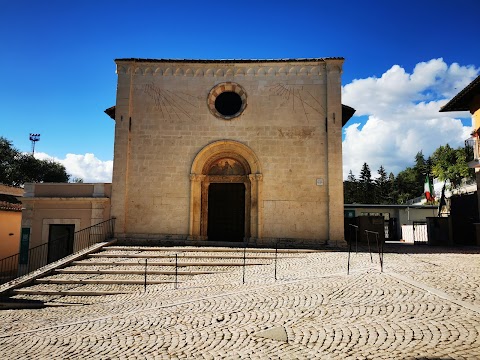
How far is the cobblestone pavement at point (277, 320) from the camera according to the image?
4652 millimetres

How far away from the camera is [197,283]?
955 centimetres

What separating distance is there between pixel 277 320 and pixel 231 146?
10.7 m

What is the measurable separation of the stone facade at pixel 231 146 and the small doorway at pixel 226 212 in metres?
0.20

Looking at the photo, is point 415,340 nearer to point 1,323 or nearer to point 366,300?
point 366,300

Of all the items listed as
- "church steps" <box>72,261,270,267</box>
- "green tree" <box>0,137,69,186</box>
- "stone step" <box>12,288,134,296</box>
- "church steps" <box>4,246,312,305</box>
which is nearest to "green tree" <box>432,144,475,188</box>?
"church steps" <box>4,246,312,305</box>

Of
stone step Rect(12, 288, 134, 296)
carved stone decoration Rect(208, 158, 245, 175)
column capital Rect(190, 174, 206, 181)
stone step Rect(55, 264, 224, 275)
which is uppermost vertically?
carved stone decoration Rect(208, 158, 245, 175)

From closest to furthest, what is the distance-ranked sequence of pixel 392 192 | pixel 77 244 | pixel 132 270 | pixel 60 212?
pixel 132 270
pixel 77 244
pixel 60 212
pixel 392 192

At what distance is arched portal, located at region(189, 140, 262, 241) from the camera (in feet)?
50.4

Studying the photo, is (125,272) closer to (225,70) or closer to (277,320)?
(277,320)

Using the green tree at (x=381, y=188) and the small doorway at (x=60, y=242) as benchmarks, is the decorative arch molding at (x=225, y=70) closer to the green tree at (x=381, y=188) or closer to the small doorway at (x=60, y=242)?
the small doorway at (x=60, y=242)

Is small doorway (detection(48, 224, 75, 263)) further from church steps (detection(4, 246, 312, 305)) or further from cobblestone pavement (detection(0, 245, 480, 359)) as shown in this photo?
cobblestone pavement (detection(0, 245, 480, 359))

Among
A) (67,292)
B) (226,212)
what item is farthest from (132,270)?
(226,212)

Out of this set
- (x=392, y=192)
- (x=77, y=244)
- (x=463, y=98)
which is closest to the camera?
(x=77, y=244)

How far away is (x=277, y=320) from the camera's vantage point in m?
5.86
